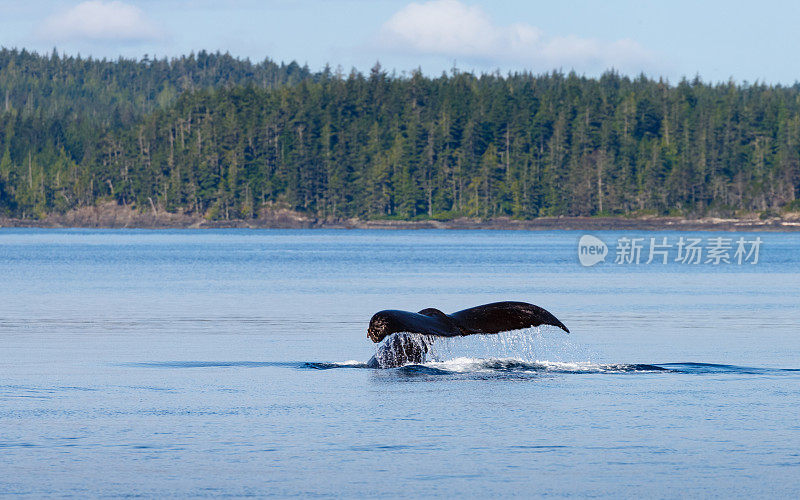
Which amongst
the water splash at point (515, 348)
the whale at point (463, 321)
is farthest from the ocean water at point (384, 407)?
the whale at point (463, 321)

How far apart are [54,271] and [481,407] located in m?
71.6

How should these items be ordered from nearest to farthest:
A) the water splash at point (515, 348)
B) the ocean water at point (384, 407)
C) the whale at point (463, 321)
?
the ocean water at point (384, 407) → the whale at point (463, 321) → the water splash at point (515, 348)

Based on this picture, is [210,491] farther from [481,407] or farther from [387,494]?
[481,407]

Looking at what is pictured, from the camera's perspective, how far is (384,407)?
906 inches

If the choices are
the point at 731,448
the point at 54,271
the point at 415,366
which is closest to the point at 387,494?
the point at 731,448

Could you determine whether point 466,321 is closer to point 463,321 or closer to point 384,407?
point 463,321

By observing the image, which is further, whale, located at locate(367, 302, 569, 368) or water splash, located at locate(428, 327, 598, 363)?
water splash, located at locate(428, 327, 598, 363)

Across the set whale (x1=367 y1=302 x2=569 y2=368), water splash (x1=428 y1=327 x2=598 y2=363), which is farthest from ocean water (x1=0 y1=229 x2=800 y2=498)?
whale (x1=367 y1=302 x2=569 y2=368)

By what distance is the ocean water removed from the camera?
57.0 feet

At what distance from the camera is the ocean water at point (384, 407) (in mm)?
17375

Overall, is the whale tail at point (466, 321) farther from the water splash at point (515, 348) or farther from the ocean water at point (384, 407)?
the water splash at point (515, 348)

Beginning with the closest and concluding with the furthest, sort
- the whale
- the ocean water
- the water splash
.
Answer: the ocean water, the whale, the water splash

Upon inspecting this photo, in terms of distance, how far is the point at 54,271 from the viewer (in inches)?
3536

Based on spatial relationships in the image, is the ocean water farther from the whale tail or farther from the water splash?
the whale tail
